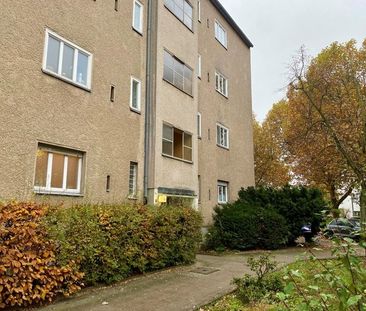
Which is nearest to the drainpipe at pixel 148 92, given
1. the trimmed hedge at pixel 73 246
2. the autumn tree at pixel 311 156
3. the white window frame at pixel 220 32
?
the trimmed hedge at pixel 73 246

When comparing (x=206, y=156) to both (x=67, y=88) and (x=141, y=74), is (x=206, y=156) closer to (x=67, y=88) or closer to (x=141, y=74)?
(x=141, y=74)

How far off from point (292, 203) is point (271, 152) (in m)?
19.0

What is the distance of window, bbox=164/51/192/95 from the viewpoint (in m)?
15.1

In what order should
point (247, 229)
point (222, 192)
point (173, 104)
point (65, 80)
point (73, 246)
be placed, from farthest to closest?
point (222, 192), point (247, 229), point (173, 104), point (65, 80), point (73, 246)

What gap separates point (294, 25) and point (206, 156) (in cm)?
809

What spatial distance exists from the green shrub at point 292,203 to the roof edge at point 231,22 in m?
11.1

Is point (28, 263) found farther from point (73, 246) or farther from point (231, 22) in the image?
point (231, 22)

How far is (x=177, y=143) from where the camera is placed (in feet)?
51.1

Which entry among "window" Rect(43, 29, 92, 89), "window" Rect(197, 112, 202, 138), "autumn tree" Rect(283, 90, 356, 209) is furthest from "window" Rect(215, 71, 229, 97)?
"window" Rect(43, 29, 92, 89)

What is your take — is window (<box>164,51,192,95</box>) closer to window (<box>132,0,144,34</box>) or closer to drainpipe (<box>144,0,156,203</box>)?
drainpipe (<box>144,0,156,203</box>)

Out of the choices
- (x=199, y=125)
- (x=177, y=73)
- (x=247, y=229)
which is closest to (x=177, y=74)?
(x=177, y=73)

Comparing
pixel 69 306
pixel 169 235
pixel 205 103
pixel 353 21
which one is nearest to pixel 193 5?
pixel 205 103

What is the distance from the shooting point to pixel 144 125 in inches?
537

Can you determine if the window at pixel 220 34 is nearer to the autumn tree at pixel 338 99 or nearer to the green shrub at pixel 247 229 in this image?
the autumn tree at pixel 338 99
